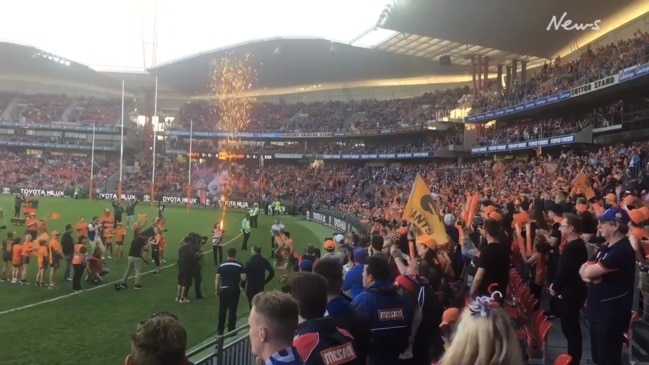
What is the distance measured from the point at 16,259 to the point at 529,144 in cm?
3192

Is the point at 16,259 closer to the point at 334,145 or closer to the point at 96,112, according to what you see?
the point at 334,145

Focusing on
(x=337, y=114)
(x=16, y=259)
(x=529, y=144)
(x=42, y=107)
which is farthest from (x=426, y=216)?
(x=42, y=107)

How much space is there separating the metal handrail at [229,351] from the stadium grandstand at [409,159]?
37mm

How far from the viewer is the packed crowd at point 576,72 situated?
94.1 ft

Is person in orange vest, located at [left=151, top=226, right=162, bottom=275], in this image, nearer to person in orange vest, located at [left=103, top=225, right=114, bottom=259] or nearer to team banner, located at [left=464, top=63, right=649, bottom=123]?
person in orange vest, located at [left=103, top=225, right=114, bottom=259]

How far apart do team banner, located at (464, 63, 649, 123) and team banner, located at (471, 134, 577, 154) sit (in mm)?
2283

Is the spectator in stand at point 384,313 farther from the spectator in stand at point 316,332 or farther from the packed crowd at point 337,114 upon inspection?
the packed crowd at point 337,114

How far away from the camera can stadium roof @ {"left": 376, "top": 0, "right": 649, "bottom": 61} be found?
35750mm

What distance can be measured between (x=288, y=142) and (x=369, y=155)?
680 inches

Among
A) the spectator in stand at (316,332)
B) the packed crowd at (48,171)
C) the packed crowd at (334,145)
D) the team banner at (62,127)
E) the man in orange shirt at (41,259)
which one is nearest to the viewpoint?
the spectator in stand at (316,332)

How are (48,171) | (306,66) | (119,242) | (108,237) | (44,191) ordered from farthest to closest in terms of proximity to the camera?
(306,66), (48,171), (44,191), (108,237), (119,242)

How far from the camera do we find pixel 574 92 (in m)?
32.6

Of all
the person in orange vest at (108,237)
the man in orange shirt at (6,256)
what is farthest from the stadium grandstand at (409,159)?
the person in orange vest at (108,237)

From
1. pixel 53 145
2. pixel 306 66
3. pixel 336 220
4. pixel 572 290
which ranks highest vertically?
pixel 306 66
